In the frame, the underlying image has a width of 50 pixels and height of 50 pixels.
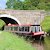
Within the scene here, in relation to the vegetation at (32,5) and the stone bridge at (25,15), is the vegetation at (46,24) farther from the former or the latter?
the vegetation at (32,5)

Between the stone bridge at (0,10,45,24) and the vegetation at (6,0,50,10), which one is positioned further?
the vegetation at (6,0,50,10)

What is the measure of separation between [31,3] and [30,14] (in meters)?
16.5

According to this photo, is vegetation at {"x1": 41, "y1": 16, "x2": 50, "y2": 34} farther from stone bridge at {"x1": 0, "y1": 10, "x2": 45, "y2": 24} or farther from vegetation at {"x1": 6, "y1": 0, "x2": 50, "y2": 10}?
vegetation at {"x1": 6, "y1": 0, "x2": 50, "y2": 10}

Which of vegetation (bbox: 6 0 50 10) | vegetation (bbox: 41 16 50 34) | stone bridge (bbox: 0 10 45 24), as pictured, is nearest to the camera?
stone bridge (bbox: 0 10 45 24)

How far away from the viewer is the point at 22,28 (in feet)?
96.3

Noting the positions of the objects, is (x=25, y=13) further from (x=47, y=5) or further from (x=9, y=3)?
(x=9, y=3)

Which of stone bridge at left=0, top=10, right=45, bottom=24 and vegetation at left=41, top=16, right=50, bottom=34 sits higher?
stone bridge at left=0, top=10, right=45, bottom=24

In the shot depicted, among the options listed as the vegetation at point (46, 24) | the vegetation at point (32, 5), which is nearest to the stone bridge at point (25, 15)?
the vegetation at point (46, 24)

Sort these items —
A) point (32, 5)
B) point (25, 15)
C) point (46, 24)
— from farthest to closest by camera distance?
point (32, 5) < point (46, 24) < point (25, 15)

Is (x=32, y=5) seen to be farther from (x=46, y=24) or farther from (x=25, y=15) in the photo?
(x=25, y=15)

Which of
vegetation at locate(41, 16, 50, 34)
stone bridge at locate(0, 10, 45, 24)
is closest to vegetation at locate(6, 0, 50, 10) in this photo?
vegetation at locate(41, 16, 50, 34)

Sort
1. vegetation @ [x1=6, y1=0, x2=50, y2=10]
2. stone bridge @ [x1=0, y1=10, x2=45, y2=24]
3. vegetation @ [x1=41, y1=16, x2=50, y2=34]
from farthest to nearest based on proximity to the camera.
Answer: vegetation @ [x1=6, y1=0, x2=50, y2=10] < vegetation @ [x1=41, y1=16, x2=50, y2=34] < stone bridge @ [x1=0, y1=10, x2=45, y2=24]

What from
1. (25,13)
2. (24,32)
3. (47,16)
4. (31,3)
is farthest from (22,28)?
(31,3)

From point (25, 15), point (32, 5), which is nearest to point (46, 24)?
point (25, 15)
